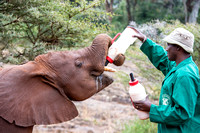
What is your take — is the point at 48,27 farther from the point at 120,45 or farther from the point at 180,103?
the point at 180,103

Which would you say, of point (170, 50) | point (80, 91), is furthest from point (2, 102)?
point (170, 50)

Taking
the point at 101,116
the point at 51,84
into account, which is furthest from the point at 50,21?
the point at 101,116

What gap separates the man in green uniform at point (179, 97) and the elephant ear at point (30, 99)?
779mm

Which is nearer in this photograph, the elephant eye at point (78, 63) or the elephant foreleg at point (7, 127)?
the elephant foreleg at point (7, 127)

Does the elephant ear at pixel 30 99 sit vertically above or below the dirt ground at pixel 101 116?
above

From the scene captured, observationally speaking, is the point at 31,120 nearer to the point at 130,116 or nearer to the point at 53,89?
the point at 53,89

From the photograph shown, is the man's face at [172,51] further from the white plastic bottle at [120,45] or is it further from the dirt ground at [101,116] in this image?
the dirt ground at [101,116]

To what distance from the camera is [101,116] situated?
24.8 feet

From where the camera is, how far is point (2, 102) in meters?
2.37

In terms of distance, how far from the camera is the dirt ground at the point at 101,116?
21.9 feet

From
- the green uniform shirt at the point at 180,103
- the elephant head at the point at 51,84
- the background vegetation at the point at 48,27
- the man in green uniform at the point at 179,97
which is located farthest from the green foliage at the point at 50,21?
the green uniform shirt at the point at 180,103

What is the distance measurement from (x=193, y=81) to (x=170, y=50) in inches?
16.2

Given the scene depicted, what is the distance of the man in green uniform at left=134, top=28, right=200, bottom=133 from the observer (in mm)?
2209

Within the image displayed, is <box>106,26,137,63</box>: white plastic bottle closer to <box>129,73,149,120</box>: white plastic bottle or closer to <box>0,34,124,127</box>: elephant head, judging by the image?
<box>0,34,124,127</box>: elephant head
